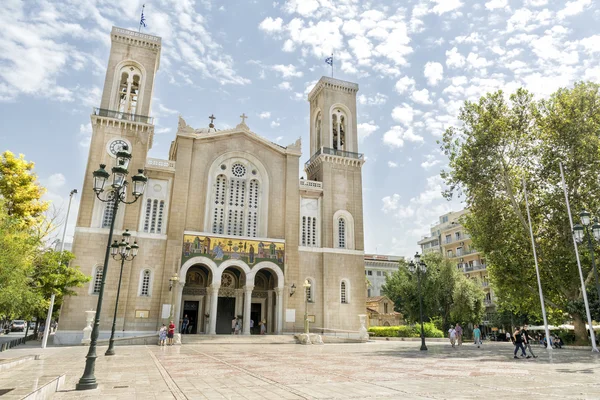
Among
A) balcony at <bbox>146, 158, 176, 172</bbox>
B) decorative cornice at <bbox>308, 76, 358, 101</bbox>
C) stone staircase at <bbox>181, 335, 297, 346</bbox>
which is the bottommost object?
stone staircase at <bbox>181, 335, 297, 346</bbox>

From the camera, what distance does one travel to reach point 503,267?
87.5ft

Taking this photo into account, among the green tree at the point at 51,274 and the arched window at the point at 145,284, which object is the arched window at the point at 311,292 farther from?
the green tree at the point at 51,274

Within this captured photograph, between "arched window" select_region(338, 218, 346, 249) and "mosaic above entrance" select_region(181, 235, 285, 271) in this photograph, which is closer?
"mosaic above entrance" select_region(181, 235, 285, 271)

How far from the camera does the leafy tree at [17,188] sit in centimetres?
2344

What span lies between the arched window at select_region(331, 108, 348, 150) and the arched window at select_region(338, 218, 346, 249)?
301 inches

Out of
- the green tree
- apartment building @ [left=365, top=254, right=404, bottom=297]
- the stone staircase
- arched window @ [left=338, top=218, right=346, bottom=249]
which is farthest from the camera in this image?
apartment building @ [left=365, top=254, right=404, bottom=297]

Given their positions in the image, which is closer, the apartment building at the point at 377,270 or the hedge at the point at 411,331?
the hedge at the point at 411,331

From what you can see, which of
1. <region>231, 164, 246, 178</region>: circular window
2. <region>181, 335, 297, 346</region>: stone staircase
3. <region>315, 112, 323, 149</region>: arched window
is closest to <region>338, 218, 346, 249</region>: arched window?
<region>315, 112, 323, 149</region>: arched window

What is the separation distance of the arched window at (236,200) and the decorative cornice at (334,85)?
12170 millimetres

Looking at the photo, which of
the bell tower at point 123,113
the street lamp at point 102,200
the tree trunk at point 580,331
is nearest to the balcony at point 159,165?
the bell tower at point 123,113

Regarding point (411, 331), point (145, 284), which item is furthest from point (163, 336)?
point (411, 331)

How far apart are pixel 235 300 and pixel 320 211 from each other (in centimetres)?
1054

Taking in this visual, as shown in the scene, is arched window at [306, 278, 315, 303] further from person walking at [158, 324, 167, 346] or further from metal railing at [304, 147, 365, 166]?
person walking at [158, 324, 167, 346]

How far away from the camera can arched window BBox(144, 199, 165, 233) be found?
31216mm
